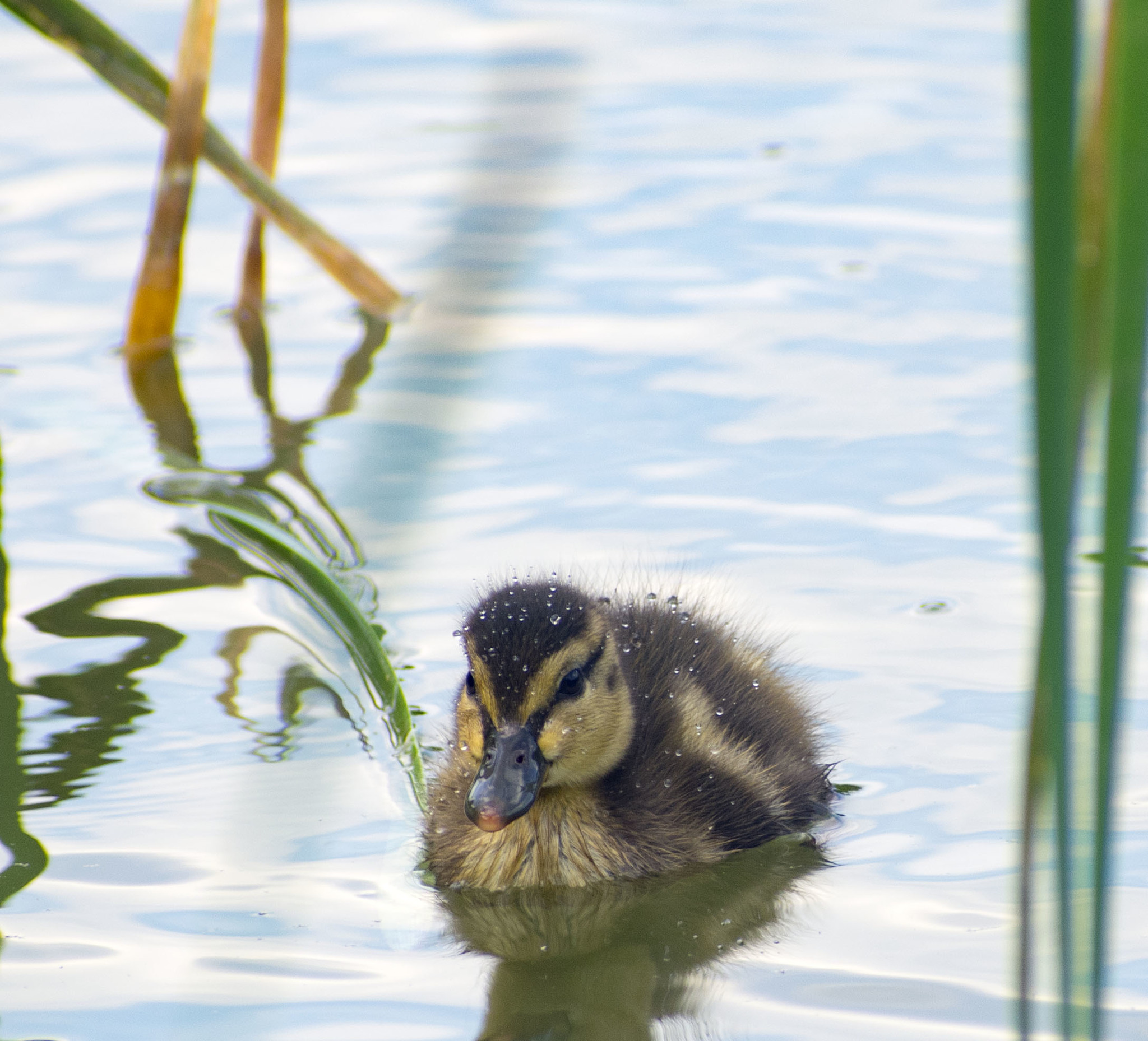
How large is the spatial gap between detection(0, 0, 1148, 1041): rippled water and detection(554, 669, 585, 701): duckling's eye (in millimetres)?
357

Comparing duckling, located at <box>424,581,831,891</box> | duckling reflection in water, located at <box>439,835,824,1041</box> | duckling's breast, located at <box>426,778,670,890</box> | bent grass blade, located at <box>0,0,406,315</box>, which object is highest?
bent grass blade, located at <box>0,0,406,315</box>

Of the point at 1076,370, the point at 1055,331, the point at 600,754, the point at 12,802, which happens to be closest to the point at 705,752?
the point at 600,754


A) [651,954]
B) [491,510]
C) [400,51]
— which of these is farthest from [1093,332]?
[400,51]

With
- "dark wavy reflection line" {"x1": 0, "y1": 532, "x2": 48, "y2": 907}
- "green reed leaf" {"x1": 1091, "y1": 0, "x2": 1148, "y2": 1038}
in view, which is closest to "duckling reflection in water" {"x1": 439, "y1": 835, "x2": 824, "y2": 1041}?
"dark wavy reflection line" {"x1": 0, "y1": 532, "x2": 48, "y2": 907}

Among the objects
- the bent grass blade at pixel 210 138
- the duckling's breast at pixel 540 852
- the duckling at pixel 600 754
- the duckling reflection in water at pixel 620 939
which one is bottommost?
the duckling reflection in water at pixel 620 939

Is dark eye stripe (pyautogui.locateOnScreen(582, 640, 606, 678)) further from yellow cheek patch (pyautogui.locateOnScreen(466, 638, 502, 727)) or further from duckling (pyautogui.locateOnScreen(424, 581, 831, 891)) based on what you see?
yellow cheek patch (pyautogui.locateOnScreen(466, 638, 502, 727))

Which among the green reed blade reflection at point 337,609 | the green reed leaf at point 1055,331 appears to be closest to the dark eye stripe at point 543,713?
the green reed blade reflection at point 337,609

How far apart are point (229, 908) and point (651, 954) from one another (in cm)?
64

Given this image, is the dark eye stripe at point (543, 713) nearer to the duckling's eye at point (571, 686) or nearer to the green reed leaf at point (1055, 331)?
the duckling's eye at point (571, 686)

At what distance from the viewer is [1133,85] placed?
799mm

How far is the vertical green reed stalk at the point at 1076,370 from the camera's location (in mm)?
790

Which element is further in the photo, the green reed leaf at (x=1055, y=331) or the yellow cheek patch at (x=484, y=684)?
the yellow cheek patch at (x=484, y=684)

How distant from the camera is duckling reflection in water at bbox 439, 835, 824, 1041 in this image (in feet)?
7.68

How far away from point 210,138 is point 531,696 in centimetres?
222
